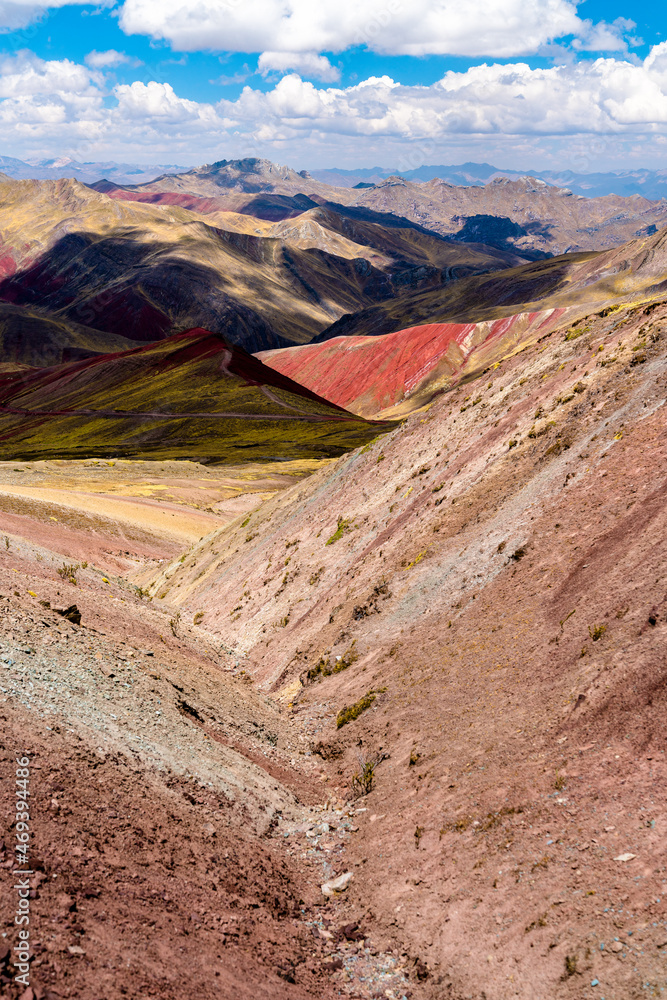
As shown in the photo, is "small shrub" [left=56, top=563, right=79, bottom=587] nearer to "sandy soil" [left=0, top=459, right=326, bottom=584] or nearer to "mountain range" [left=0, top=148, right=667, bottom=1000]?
"mountain range" [left=0, top=148, right=667, bottom=1000]

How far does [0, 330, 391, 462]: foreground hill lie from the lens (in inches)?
4011

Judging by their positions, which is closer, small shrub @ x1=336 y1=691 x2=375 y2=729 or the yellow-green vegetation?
the yellow-green vegetation

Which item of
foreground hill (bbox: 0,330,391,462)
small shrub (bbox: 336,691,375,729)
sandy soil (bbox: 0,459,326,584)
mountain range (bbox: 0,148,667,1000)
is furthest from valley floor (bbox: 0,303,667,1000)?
foreground hill (bbox: 0,330,391,462)

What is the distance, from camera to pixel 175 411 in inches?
4577

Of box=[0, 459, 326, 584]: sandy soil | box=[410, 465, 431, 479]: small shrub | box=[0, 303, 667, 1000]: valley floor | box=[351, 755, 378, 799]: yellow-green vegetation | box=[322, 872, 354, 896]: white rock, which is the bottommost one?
box=[0, 459, 326, 584]: sandy soil

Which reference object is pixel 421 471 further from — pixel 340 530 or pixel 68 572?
pixel 68 572

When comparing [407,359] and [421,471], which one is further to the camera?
[407,359]

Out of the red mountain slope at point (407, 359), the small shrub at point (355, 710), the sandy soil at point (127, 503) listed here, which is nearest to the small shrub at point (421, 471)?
the small shrub at point (355, 710)

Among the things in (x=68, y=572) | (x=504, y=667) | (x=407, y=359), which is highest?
(x=407, y=359)

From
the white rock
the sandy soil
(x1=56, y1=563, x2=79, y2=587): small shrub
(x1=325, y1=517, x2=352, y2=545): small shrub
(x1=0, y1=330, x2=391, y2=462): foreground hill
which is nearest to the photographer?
the white rock

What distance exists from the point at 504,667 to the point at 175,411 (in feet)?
355

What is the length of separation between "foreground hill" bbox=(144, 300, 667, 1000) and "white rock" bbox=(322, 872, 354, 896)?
182 mm

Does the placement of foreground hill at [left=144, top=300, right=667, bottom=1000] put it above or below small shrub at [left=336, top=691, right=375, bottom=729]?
above

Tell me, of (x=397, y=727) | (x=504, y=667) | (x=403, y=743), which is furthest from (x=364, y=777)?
(x=504, y=667)
